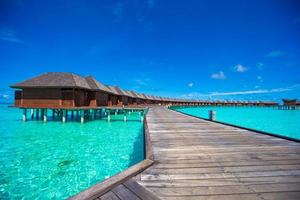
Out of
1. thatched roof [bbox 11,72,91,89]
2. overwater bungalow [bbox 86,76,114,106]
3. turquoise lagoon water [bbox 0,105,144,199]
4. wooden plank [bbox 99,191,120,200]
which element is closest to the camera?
wooden plank [bbox 99,191,120,200]

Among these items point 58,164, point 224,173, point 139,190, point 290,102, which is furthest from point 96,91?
point 290,102

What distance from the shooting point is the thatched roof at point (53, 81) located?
2065 centimetres

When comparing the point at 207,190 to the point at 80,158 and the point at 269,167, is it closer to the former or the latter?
the point at 269,167

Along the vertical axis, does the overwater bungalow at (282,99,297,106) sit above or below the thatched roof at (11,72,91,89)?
below

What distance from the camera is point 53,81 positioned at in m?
21.5

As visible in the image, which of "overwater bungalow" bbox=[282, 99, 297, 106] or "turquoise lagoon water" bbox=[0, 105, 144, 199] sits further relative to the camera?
"overwater bungalow" bbox=[282, 99, 297, 106]

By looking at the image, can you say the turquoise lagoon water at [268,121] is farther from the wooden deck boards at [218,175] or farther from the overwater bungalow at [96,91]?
the overwater bungalow at [96,91]

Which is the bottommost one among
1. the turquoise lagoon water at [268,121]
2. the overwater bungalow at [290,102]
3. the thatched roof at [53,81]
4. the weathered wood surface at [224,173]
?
the turquoise lagoon water at [268,121]

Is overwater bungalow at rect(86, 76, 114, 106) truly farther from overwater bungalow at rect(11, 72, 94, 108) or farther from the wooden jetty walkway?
the wooden jetty walkway

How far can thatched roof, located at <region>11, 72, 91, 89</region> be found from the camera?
20.6 meters

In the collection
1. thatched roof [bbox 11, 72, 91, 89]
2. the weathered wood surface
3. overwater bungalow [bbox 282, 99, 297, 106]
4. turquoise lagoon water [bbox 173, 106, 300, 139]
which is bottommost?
turquoise lagoon water [bbox 173, 106, 300, 139]

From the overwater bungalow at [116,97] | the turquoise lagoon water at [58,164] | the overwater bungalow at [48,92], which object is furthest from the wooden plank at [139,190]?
the overwater bungalow at [116,97]

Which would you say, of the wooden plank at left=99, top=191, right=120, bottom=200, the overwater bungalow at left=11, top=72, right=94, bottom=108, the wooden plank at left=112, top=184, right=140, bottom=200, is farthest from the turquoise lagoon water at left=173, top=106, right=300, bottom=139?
the overwater bungalow at left=11, top=72, right=94, bottom=108

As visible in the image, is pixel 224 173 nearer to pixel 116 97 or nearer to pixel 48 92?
pixel 48 92
